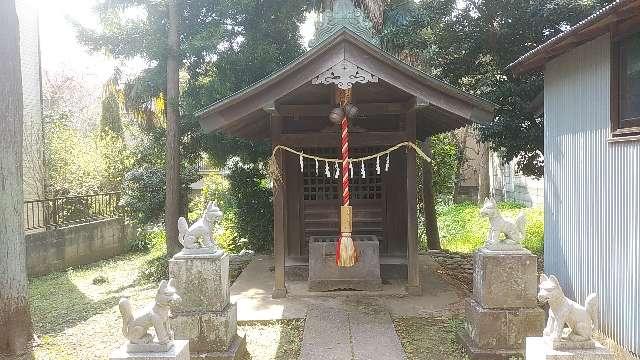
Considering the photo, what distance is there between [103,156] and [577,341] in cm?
1625

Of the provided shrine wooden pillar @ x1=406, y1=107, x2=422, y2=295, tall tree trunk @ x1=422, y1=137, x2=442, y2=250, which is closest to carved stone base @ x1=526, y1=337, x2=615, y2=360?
shrine wooden pillar @ x1=406, y1=107, x2=422, y2=295

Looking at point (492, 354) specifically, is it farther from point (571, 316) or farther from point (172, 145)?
point (172, 145)

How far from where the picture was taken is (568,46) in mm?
6902

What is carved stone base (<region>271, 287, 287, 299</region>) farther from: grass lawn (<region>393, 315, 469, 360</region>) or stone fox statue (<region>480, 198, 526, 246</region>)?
stone fox statue (<region>480, 198, 526, 246</region>)

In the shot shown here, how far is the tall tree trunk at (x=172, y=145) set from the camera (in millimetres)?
11992

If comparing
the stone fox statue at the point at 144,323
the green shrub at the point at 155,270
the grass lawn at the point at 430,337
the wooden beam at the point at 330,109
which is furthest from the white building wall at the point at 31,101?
the grass lawn at the point at 430,337

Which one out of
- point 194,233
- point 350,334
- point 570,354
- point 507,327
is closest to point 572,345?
point 570,354

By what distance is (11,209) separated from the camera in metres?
6.98

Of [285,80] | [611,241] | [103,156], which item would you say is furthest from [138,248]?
[611,241]

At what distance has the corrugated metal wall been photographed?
5594 mm

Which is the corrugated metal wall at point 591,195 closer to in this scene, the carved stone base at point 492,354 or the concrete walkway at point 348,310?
the carved stone base at point 492,354

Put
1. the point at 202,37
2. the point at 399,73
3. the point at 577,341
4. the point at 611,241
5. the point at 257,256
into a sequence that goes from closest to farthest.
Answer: the point at 577,341, the point at 611,241, the point at 399,73, the point at 202,37, the point at 257,256

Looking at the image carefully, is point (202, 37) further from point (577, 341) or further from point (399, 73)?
point (577, 341)

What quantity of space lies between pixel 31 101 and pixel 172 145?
564cm
